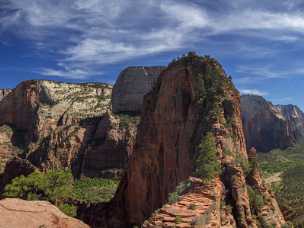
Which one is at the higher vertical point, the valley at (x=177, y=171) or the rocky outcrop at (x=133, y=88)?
the rocky outcrop at (x=133, y=88)

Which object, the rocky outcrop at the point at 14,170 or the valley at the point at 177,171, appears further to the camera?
the rocky outcrop at the point at 14,170

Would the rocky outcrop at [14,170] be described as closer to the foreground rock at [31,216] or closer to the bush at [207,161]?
the foreground rock at [31,216]

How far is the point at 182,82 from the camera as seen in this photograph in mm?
50031

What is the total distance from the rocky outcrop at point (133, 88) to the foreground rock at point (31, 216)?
121597 mm

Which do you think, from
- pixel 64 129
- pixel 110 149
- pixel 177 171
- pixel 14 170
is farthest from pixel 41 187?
pixel 64 129

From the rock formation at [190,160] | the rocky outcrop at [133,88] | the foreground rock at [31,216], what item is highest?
the rocky outcrop at [133,88]

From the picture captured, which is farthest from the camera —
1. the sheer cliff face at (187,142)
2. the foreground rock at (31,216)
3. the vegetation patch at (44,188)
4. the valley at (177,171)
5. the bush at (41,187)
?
the bush at (41,187)

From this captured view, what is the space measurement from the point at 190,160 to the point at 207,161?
6933 mm

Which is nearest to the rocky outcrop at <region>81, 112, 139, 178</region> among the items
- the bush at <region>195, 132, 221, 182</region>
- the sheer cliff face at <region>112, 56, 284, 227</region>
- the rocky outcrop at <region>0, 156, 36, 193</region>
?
the rocky outcrop at <region>0, 156, 36, 193</region>

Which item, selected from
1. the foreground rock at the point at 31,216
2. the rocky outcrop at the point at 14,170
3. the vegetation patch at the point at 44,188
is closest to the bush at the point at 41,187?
the vegetation patch at the point at 44,188

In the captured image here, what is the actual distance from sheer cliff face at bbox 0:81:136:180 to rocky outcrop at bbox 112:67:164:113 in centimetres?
606

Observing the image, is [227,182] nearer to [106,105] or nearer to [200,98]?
[200,98]

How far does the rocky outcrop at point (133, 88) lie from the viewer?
158 m

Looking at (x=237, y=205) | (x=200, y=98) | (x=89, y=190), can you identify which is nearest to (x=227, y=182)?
(x=237, y=205)
